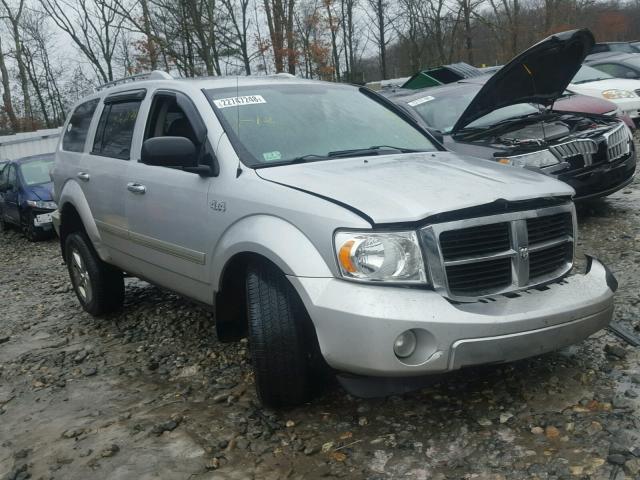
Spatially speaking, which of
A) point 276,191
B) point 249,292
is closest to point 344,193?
point 276,191

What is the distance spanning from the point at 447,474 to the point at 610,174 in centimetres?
439

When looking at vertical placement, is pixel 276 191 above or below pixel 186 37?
below

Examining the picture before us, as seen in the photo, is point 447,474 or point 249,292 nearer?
point 447,474

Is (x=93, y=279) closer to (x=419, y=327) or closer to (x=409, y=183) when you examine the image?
(x=409, y=183)

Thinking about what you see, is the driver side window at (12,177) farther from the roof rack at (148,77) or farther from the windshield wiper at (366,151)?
the windshield wiper at (366,151)

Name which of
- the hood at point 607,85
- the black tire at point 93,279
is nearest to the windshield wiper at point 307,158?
the black tire at point 93,279

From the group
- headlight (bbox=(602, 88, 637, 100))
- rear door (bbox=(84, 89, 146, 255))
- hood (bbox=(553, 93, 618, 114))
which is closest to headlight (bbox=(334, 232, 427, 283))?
rear door (bbox=(84, 89, 146, 255))

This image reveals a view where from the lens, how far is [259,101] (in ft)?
13.1

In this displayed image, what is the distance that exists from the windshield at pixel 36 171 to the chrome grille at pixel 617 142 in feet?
33.0

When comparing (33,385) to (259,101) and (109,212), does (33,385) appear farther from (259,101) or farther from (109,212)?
(259,101)

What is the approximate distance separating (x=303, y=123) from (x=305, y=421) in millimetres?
1773

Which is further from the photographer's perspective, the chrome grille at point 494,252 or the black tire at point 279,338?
the black tire at point 279,338

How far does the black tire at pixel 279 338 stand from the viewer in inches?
120

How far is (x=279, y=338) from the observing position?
306 centimetres
